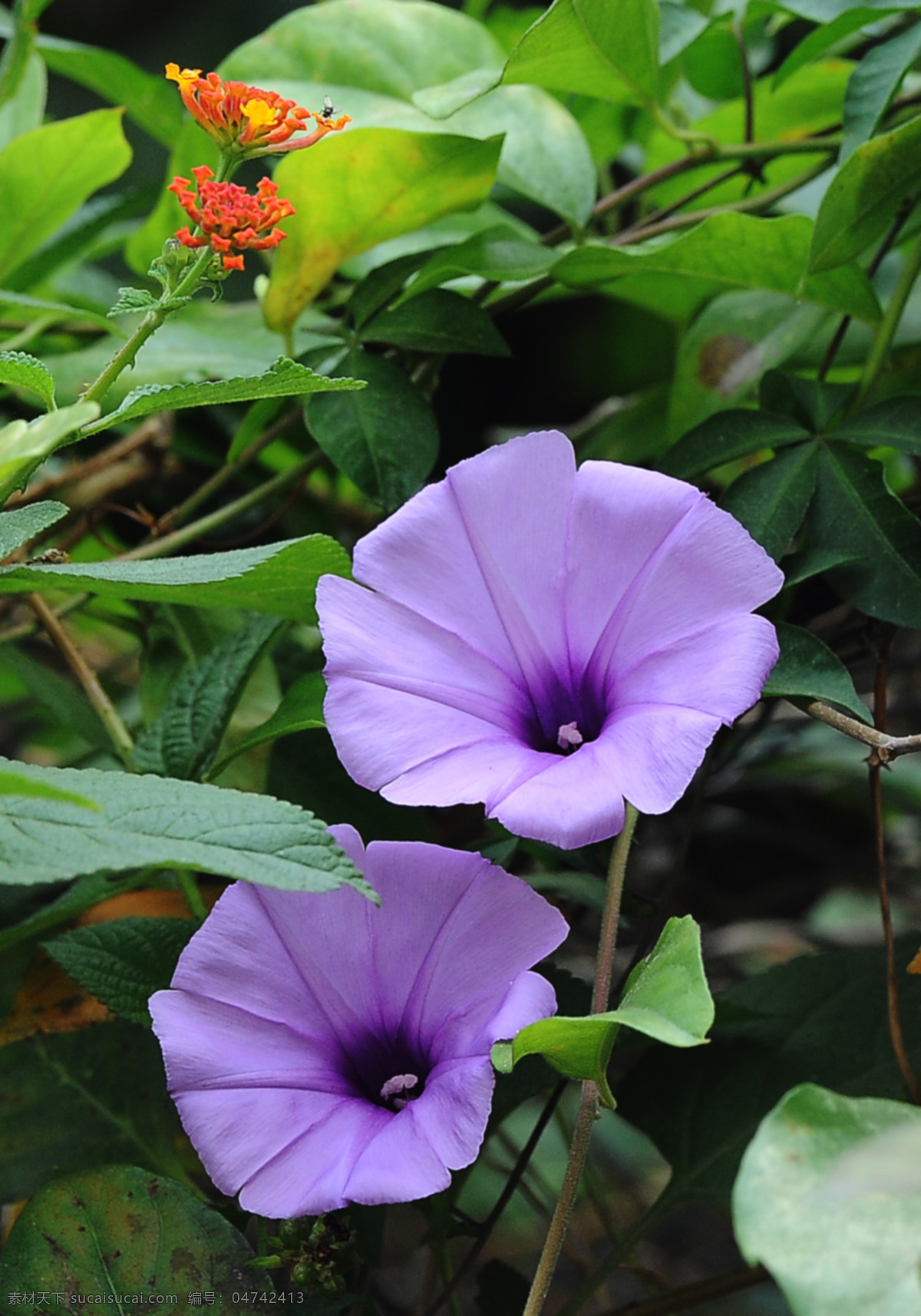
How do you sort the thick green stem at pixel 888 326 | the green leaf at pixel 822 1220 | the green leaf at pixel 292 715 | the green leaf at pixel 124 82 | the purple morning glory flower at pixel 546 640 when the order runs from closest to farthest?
1. the green leaf at pixel 822 1220
2. the purple morning glory flower at pixel 546 640
3. the green leaf at pixel 292 715
4. the thick green stem at pixel 888 326
5. the green leaf at pixel 124 82

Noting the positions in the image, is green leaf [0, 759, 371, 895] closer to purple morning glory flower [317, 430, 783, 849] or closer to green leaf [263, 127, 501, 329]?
purple morning glory flower [317, 430, 783, 849]

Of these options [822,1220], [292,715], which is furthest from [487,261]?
[822,1220]

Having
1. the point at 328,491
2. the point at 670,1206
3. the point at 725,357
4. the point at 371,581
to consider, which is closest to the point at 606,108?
the point at 725,357

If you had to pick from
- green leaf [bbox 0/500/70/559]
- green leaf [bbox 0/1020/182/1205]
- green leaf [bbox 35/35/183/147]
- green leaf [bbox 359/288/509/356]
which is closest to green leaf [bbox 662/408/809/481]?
green leaf [bbox 359/288/509/356]

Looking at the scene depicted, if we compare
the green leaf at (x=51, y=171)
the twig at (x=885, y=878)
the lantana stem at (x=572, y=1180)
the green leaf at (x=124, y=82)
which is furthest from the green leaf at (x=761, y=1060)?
the green leaf at (x=124, y=82)

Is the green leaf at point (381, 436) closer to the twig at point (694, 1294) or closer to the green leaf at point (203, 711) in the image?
the green leaf at point (203, 711)

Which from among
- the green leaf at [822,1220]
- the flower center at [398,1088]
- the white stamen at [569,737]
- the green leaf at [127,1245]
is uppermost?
the white stamen at [569,737]
